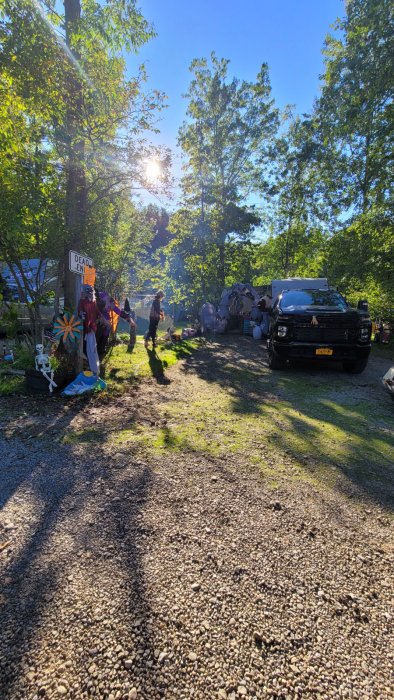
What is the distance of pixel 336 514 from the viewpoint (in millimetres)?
2570

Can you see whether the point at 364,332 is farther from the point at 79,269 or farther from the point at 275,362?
the point at 79,269

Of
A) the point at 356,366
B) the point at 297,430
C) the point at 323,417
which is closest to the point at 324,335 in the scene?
the point at 356,366

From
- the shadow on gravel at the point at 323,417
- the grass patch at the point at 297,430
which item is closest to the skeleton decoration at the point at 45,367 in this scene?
the grass patch at the point at 297,430

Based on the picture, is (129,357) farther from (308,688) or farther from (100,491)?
(308,688)

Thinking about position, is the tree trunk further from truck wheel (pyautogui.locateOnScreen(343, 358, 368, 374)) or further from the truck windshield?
truck wheel (pyautogui.locateOnScreen(343, 358, 368, 374))

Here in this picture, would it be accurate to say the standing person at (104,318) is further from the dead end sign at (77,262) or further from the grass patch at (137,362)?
the dead end sign at (77,262)

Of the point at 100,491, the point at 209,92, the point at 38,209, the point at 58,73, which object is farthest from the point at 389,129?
the point at 100,491

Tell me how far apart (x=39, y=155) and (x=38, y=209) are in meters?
0.92

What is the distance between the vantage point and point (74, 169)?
221 inches

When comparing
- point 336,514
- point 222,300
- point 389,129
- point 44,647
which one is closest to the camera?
point 44,647

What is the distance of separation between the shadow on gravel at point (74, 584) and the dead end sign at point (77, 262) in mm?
3452

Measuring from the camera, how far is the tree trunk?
5.02 meters

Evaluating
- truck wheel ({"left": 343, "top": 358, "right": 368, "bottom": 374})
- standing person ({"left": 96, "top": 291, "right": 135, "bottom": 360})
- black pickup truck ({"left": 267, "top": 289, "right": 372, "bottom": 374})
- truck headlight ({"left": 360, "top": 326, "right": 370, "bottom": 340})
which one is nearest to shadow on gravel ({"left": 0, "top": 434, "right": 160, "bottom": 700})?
standing person ({"left": 96, "top": 291, "right": 135, "bottom": 360})

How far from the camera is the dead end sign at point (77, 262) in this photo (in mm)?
5211
